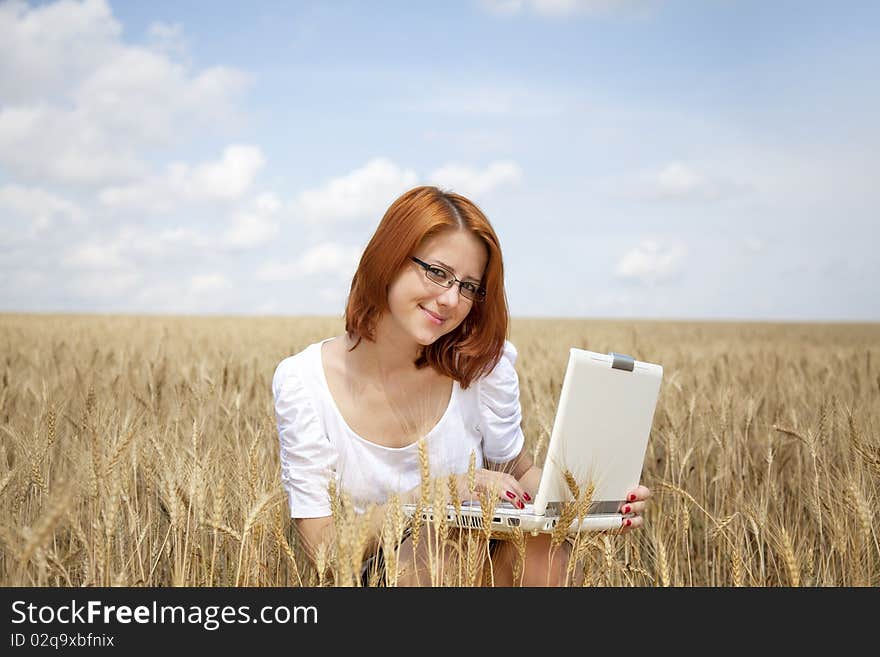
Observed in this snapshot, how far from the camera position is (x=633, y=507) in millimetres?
1825

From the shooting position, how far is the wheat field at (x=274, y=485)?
162cm

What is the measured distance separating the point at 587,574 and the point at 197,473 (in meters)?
0.83

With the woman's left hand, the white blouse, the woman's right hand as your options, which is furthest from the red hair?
the woman's left hand

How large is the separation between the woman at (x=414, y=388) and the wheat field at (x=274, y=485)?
0.44 feet

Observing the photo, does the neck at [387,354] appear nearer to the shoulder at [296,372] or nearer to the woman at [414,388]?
the woman at [414,388]

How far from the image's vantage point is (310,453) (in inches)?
77.8

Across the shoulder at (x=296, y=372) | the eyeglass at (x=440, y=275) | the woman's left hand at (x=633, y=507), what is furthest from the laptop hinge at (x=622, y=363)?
the shoulder at (x=296, y=372)

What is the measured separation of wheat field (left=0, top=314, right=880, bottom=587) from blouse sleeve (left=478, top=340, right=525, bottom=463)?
0.20 metres

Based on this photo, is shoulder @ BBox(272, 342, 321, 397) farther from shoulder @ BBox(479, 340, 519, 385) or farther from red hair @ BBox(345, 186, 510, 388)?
shoulder @ BBox(479, 340, 519, 385)

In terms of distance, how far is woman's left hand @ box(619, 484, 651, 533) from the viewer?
1815mm

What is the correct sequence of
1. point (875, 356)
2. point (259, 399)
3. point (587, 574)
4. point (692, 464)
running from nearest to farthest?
point (587, 574) → point (692, 464) → point (259, 399) → point (875, 356)

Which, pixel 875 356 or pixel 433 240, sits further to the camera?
pixel 875 356
